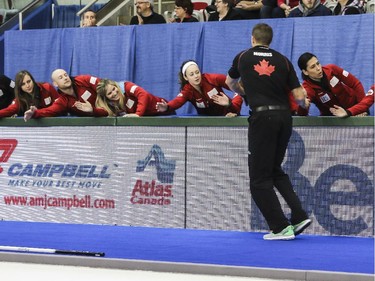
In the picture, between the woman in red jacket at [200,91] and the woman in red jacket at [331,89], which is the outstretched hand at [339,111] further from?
the woman in red jacket at [200,91]

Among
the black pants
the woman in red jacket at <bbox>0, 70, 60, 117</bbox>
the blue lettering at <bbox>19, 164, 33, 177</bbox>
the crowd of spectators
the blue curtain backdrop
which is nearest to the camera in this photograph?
the black pants

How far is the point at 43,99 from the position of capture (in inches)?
440

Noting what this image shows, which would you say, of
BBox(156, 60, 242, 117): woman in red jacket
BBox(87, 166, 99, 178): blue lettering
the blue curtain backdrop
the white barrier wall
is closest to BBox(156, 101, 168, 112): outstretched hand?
BBox(156, 60, 242, 117): woman in red jacket

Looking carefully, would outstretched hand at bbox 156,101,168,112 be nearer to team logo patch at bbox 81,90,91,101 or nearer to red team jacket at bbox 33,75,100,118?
red team jacket at bbox 33,75,100,118

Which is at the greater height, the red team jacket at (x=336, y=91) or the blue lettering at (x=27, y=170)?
the red team jacket at (x=336, y=91)

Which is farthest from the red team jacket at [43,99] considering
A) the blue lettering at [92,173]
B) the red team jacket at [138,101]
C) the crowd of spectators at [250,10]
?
the crowd of spectators at [250,10]

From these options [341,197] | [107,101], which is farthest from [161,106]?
[341,197]

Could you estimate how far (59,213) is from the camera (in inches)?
398

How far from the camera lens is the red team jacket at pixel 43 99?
10.7m

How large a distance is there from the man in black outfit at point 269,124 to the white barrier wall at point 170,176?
0.76m

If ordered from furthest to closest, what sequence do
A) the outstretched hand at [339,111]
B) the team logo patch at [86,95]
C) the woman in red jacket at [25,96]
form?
the team logo patch at [86,95], the woman in red jacket at [25,96], the outstretched hand at [339,111]

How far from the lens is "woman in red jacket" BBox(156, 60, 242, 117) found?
34.0 ft

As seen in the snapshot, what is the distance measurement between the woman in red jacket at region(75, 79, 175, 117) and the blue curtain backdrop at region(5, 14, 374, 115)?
6.43 feet

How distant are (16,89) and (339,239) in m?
4.72
